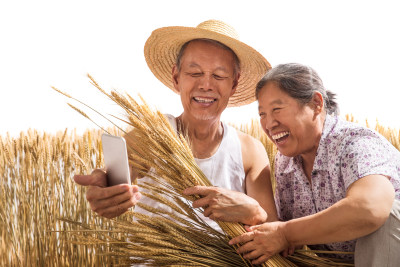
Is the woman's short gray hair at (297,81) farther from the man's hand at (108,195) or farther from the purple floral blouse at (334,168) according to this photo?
the man's hand at (108,195)

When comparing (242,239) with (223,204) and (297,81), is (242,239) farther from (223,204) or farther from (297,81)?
(297,81)

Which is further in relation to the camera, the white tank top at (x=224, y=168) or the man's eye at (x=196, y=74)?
the white tank top at (x=224, y=168)

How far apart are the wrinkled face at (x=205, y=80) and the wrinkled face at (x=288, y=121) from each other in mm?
249

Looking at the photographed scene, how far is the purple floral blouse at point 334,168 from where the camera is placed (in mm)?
1668

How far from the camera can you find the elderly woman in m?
1.57

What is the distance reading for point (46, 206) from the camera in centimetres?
284

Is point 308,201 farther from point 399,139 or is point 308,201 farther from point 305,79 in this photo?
point 399,139

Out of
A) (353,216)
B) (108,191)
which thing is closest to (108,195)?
(108,191)

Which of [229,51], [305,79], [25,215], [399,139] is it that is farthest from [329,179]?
[25,215]

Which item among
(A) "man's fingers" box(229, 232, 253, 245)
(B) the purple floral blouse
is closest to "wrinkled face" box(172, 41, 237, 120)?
(B) the purple floral blouse

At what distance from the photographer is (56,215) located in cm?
281

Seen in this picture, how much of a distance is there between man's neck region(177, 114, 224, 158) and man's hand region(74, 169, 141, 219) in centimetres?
57

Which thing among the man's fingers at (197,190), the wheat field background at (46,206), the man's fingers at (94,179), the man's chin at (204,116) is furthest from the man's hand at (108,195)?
the wheat field background at (46,206)

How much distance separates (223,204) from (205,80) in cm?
61
